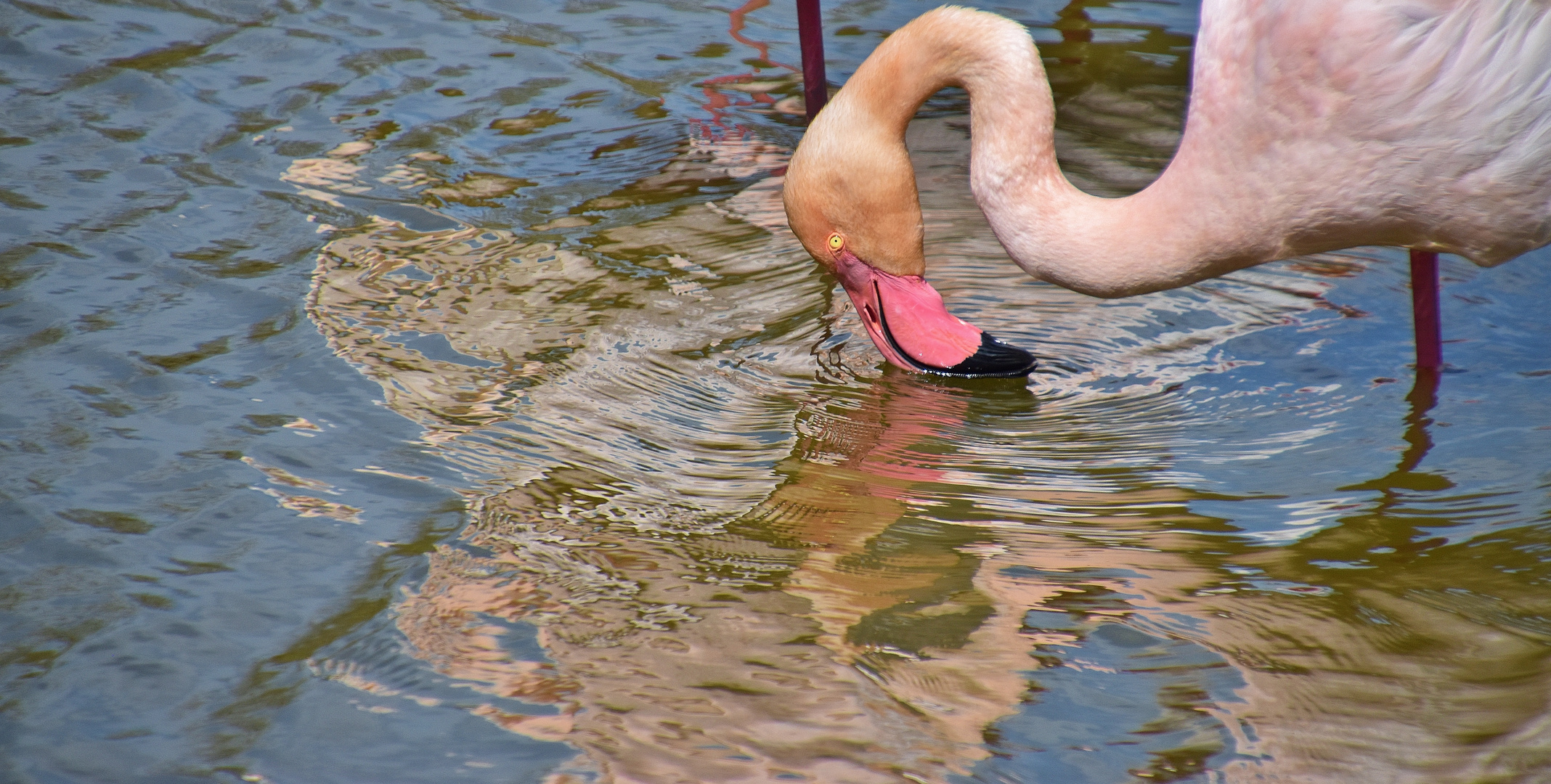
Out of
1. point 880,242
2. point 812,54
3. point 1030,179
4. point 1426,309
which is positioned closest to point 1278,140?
point 1030,179

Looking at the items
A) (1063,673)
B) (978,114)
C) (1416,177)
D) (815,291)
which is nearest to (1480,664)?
(1063,673)

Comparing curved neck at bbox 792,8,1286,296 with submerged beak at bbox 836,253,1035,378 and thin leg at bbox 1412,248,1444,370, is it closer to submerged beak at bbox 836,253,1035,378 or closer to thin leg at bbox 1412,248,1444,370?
submerged beak at bbox 836,253,1035,378

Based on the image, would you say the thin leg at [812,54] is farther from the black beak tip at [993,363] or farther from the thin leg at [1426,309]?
the thin leg at [1426,309]

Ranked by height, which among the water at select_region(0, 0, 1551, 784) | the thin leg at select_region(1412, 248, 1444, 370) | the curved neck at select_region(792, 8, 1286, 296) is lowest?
the water at select_region(0, 0, 1551, 784)

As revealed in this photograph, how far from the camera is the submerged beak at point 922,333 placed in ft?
13.1

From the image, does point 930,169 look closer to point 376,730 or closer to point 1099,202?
point 1099,202

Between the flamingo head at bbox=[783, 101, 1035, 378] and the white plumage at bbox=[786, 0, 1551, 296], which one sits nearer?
the white plumage at bbox=[786, 0, 1551, 296]

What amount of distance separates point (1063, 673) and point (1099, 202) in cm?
132

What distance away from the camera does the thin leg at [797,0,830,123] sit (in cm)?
584

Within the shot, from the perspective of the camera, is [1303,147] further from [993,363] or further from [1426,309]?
[993,363]

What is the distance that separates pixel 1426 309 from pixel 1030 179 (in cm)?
131

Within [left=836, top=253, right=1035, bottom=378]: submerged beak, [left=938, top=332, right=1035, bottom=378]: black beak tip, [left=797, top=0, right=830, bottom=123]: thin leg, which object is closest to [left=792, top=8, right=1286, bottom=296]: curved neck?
[left=836, top=253, right=1035, bottom=378]: submerged beak

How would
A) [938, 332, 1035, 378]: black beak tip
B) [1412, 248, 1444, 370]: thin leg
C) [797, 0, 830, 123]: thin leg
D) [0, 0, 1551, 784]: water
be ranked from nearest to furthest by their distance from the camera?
[0, 0, 1551, 784]: water < [1412, 248, 1444, 370]: thin leg < [938, 332, 1035, 378]: black beak tip < [797, 0, 830, 123]: thin leg

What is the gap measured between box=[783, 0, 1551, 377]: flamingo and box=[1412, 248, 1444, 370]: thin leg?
386 millimetres
